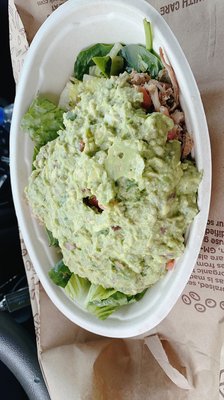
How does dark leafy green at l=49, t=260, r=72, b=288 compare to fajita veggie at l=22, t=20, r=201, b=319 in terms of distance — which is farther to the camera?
dark leafy green at l=49, t=260, r=72, b=288

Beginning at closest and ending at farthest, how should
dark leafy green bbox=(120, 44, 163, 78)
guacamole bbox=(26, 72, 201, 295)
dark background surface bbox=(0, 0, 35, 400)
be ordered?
guacamole bbox=(26, 72, 201, 295) → dark leafy green bbox=(120, 44, 163, 78) → dark background surface bbox=(0, 0, 35, 400)

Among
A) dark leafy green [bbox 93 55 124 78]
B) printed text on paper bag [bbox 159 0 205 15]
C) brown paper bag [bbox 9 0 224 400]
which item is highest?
printed text on paper bag [bbox 159 0 205 15]

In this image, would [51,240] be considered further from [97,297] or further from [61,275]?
[97,297]

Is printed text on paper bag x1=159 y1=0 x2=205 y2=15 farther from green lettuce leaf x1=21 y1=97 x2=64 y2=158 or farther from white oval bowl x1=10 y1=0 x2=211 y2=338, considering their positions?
green lettuce leaf x1=21 y1=97 x2=64 y2=158

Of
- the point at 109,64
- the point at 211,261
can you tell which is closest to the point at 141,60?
the point at 109,64

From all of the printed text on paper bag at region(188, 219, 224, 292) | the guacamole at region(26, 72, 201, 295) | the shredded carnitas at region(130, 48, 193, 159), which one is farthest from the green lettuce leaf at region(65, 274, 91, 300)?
the shredded carnitas at region(130, 48, 193, 159)

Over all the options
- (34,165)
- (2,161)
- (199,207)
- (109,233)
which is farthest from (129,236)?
(2,161)

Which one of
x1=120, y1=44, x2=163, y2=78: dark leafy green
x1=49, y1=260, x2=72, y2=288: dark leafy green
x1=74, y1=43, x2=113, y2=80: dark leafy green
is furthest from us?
x1=49, y1=260, x2=72, y2=288: dark leafy green

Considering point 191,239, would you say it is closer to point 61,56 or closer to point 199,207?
point 199,207
